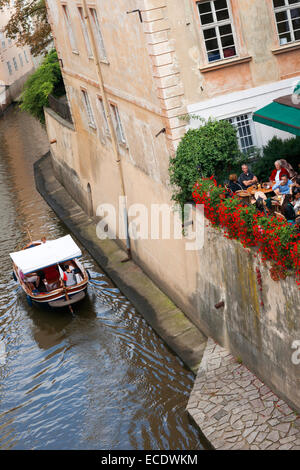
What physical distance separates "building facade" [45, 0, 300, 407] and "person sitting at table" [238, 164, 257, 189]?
1528 mm

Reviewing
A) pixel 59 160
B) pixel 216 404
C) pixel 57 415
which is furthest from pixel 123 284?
pixel 59 160

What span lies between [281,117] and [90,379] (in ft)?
27.7

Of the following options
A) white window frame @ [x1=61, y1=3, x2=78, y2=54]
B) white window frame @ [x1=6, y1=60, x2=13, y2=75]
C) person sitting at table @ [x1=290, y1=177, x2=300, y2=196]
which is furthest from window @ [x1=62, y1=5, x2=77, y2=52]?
white window frame @ [x1=6, y1=60, x2=13, y2=75]

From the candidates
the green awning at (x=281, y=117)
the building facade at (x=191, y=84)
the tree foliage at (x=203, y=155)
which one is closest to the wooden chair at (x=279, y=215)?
the building facade at (x=191, y=84)

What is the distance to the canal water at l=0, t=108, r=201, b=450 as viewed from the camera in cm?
1612

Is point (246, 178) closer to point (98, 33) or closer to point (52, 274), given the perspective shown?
point (98, 33)

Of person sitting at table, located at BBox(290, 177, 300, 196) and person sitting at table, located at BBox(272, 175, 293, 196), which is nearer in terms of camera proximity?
person sitting at table, located at BBox(290, 177, 300, 196)

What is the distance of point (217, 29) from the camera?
57.2ft

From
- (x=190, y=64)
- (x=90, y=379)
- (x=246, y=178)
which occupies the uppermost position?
(x=190, y=64)

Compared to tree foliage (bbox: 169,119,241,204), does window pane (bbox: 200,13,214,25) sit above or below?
above

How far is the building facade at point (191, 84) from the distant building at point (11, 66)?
4843 centimetres

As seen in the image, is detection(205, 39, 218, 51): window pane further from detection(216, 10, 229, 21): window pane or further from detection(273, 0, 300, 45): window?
detection(273, 0, 300, 45): window

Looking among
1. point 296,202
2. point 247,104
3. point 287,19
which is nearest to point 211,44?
point 247,104

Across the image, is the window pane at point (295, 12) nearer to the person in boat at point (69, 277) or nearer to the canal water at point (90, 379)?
the canal water at point (90, 379)
